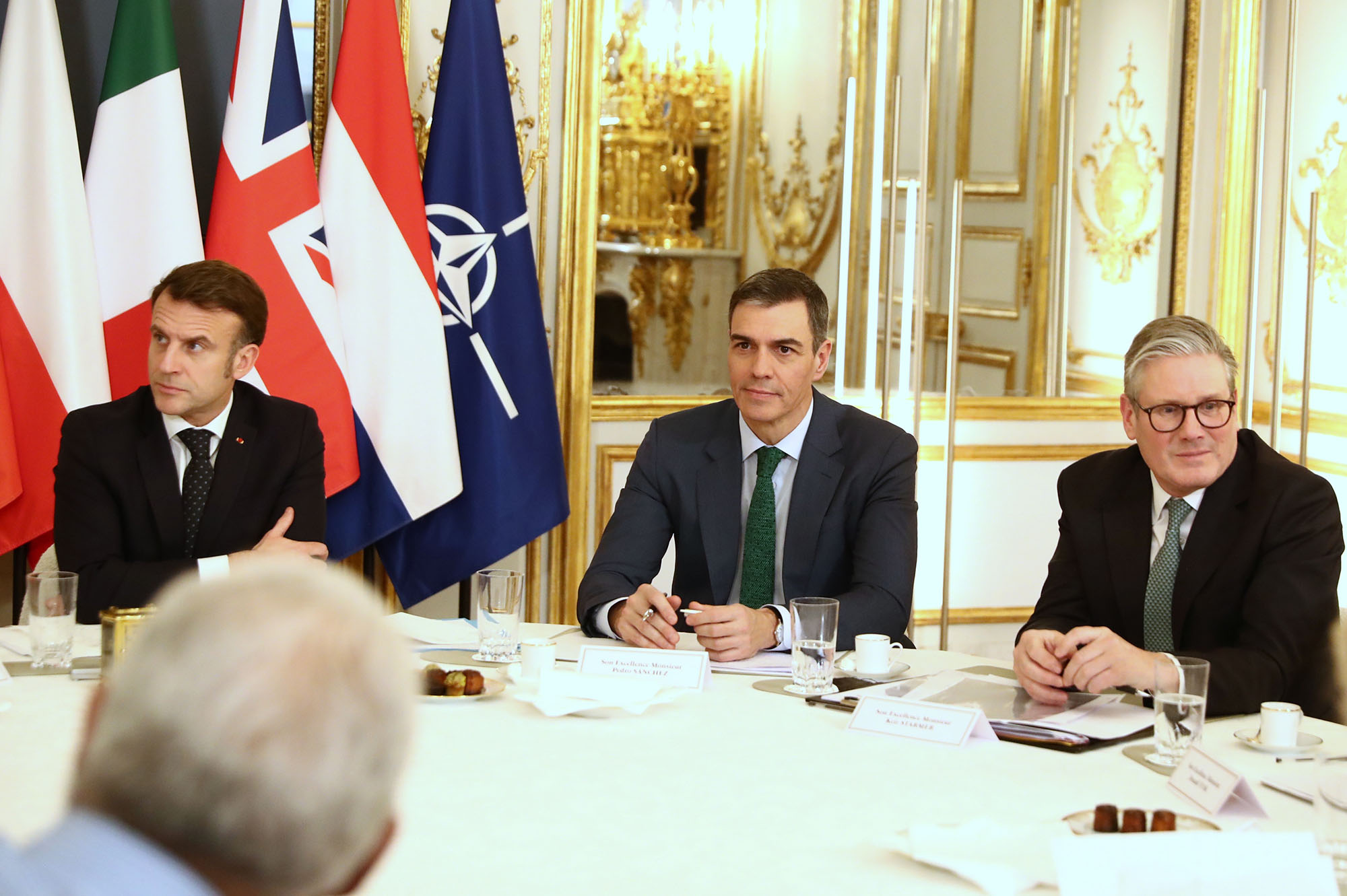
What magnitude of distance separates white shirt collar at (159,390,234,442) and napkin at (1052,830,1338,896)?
6.83 ft

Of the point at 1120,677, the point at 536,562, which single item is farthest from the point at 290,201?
the point at 1120,677

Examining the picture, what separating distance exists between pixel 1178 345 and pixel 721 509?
90cm

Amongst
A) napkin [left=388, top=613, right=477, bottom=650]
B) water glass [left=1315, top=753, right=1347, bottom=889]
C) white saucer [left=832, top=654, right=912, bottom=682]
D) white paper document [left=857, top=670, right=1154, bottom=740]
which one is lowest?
white saucer [left=832, top=654, right=912, bottom=682]

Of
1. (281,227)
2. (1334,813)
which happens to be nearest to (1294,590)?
(1334,813)

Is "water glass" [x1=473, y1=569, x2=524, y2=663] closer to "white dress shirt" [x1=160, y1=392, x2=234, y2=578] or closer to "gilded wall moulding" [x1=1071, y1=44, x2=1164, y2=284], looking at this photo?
"white dress shirt" [x1=160, y1=392, x2=234, y2=578]

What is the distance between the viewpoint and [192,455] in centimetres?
267

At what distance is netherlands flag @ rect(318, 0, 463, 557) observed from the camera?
11.6 feet

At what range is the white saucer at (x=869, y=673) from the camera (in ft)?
6.57

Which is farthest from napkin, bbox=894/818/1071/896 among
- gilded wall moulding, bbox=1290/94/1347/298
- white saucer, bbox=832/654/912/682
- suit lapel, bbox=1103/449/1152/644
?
gilded wall moulding, bbox=1290/94/1347/298

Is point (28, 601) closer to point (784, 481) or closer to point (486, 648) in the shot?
point (486, 648)

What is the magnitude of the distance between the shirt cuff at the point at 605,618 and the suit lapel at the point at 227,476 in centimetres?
84

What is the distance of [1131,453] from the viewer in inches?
93.5

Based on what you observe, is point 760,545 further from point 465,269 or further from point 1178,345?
point 465,269

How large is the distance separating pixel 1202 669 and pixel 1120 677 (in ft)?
0.66
